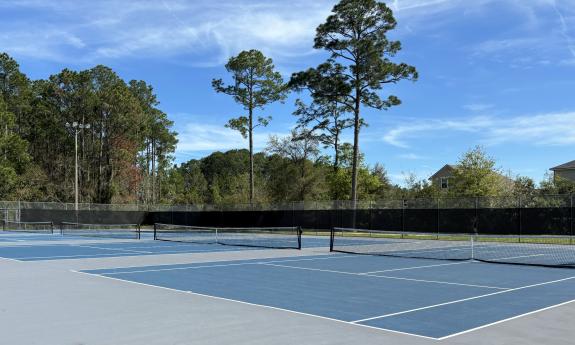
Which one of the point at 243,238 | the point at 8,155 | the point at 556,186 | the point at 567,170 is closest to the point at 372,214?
the point at 243,238

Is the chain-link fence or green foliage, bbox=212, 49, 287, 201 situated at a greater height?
green foliage, bbox=212, 49, 287, 201

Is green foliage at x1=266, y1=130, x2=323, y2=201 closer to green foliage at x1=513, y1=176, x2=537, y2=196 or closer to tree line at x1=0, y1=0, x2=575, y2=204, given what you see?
tree line at x1=0, y1=0, x2=575, y2=204

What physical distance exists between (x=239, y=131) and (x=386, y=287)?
3976 cm

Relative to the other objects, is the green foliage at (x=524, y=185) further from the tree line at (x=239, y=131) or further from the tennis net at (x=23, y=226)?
the tennis net at (x=23, y=226)

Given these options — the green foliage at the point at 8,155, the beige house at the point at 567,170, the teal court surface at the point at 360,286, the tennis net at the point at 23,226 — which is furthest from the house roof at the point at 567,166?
the green foliage at the point at 8,155

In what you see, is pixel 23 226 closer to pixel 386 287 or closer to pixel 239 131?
pixel 239 131

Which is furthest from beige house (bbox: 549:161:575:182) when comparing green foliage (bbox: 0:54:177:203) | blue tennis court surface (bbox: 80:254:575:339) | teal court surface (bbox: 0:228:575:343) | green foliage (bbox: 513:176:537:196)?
blue tennis court surface (bbox: 80:254:575:339)

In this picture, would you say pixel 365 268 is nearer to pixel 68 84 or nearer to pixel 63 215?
pixel 63 215

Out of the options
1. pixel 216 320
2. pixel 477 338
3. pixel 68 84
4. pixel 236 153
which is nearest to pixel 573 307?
pixel 477 338

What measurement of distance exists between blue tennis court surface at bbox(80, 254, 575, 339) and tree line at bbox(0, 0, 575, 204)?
23.5 m

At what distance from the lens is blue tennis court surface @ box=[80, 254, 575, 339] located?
26.4 feet

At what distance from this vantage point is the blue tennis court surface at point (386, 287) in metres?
8.04

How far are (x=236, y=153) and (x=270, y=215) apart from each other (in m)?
77.4

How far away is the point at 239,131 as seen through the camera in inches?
1969
